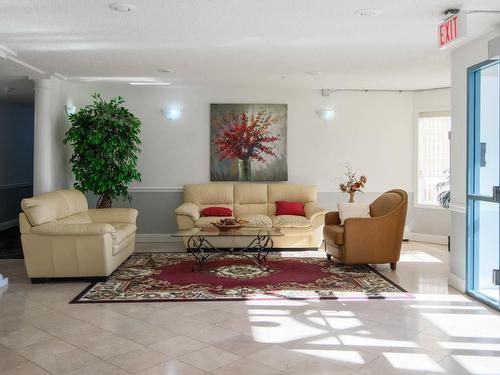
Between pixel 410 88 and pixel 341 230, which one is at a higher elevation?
pixel 410 88

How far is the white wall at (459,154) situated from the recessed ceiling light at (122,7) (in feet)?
10.1

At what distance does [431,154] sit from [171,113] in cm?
408

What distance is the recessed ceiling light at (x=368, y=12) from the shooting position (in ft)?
12.7

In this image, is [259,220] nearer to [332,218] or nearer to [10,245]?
[332,218]

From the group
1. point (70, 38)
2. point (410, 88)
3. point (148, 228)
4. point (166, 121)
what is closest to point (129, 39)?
point (70, 38)

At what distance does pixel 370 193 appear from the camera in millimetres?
7922

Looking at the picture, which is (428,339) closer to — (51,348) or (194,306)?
(194,306)

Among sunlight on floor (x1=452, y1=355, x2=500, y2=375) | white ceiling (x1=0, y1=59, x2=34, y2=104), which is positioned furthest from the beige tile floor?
white ceiling (x1=0, y1=59, x2=34, y2=104)

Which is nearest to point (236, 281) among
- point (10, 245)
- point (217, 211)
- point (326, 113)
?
point (217, 211)

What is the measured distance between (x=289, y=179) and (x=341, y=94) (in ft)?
5.21

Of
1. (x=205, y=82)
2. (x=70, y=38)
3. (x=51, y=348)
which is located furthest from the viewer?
(x=205, y=82)

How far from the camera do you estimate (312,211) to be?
22.9 feet

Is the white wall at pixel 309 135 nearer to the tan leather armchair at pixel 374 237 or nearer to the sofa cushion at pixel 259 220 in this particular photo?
the sofa cushion at pixel 259 220

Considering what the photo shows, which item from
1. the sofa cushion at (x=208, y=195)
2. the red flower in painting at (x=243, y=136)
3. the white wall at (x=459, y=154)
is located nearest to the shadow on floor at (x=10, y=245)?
the sofa cushion at (x=208, y=195)
